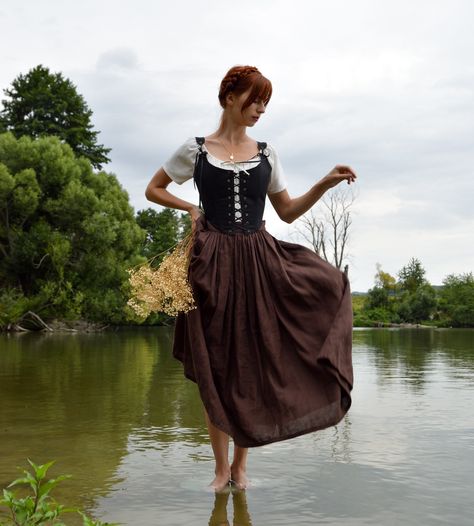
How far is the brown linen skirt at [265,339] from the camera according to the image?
385cm

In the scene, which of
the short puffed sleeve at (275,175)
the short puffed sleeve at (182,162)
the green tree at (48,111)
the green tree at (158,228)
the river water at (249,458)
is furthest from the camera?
the green tree at (158,228)

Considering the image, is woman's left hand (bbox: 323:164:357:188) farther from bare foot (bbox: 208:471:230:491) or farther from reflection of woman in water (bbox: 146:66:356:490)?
bare foot (bbox: 208:471:230:491)

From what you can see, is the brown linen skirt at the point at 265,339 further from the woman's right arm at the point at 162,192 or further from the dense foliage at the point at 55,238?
the dense foliage at the point at 55,238

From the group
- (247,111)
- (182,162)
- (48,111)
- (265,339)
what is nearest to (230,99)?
(247,111)

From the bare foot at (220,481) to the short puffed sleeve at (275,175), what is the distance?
Answer: 159 cm

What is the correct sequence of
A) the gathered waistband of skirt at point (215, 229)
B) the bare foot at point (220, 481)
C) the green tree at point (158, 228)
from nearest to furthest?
1. the bare foot at point (220, 481)
2. the gathered waistband of skirt at point (215, 229)
3. the green tree at point (158, 228)

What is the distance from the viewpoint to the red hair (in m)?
4.08

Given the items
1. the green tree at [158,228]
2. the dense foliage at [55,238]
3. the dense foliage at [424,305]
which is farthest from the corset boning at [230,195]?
the dense foliage at [424,305]

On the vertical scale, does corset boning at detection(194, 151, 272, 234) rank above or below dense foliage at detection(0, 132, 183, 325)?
below

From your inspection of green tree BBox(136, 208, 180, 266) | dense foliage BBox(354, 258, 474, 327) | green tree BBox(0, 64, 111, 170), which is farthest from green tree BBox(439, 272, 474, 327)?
green tree BBox(0, 64, 111, 170)

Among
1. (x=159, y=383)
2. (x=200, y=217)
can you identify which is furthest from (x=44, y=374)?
(x=200, y=217)

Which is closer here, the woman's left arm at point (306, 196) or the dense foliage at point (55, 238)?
the woman's left arm at point (306, 196)

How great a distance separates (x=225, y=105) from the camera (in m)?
4.22

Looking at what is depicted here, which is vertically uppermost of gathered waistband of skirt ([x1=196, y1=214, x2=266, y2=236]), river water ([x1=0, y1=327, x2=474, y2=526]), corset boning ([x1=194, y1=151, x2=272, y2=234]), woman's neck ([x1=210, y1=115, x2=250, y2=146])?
woman's neck ([x1=210, y1=115, x2=250, y2=146])
